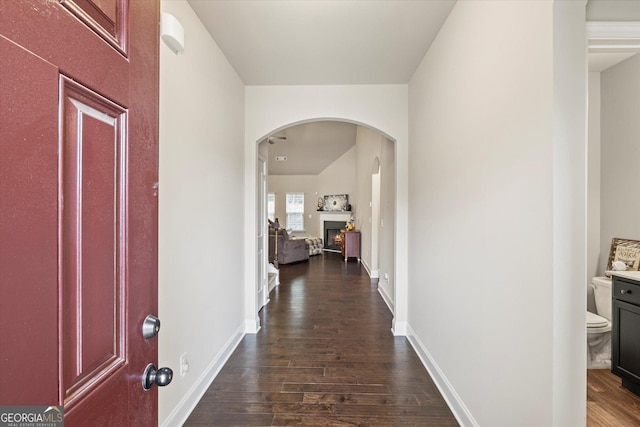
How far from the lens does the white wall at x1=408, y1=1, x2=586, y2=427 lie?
1.11m

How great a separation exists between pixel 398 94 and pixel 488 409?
2.90 m

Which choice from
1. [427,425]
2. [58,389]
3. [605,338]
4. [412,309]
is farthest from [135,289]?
[605,338]

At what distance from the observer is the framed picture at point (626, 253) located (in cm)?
246

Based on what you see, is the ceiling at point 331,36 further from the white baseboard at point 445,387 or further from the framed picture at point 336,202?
the framed picture at point 336,202

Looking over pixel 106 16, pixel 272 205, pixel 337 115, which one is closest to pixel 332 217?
pixel 272 205

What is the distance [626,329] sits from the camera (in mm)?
2029

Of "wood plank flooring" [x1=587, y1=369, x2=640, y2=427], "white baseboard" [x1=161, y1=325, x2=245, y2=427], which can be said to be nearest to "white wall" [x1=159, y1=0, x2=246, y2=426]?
"white baseboard" [x1=161, y1=325, x2=245, y2=427]

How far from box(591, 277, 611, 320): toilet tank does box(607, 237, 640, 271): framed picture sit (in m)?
0.19

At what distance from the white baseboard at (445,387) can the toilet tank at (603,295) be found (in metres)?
1.58

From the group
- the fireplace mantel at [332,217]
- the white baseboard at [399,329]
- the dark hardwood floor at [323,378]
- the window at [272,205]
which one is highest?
the window at [272,205]

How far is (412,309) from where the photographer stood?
9.93 feet

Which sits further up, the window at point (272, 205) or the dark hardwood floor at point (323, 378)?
the window at point (272, 205)

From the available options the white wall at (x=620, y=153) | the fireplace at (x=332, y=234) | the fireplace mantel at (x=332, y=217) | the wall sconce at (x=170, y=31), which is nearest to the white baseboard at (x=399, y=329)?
the white wall at (x=620, y=153)

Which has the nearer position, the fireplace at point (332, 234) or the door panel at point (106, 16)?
the door panel at point (106, 16)
